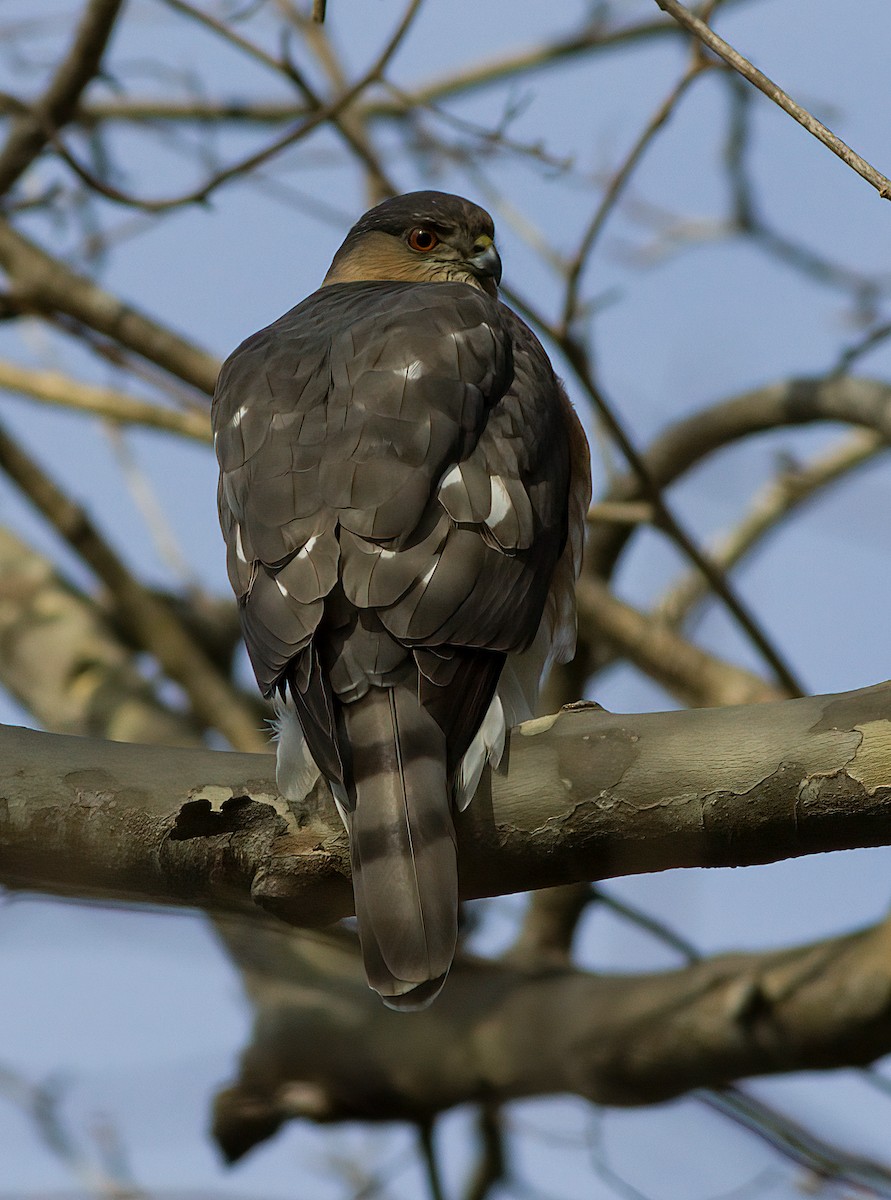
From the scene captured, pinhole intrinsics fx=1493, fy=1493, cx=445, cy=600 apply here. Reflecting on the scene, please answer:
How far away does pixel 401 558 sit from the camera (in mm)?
3252

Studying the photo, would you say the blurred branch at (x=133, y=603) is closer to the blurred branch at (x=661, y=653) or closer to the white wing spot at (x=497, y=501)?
the blurred branch at (x=661, y=653)

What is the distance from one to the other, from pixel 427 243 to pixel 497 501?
7.45 feet

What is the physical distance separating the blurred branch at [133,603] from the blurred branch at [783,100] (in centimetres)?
433

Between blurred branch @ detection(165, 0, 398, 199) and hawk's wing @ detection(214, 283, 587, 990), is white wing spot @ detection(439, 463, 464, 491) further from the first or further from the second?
blurred branch @ detection(165, 0, 398, 199)

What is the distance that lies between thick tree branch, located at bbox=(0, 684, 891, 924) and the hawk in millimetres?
108

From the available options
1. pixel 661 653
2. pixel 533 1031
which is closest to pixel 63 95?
pixel 661 653

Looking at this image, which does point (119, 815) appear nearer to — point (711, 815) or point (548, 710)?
point (711, 815)

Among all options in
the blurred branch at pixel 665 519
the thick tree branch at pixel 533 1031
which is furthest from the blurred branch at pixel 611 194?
the thick tree branch at pixel 533 1031

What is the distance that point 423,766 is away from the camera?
303cm

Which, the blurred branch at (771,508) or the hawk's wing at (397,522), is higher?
the blurred branch at (771,508)

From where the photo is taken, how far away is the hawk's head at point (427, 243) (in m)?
5.39

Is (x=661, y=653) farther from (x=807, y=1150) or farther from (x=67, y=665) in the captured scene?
(x=67, y=665)

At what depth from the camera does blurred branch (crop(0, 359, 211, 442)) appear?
6787 mm

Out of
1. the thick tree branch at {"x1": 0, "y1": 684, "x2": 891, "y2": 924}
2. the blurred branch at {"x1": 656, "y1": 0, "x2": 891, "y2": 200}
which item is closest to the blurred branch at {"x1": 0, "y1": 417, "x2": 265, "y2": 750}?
the thick tree branch at {"x1": 0, "y1": 684, "x2": 891, "y2": 924}
